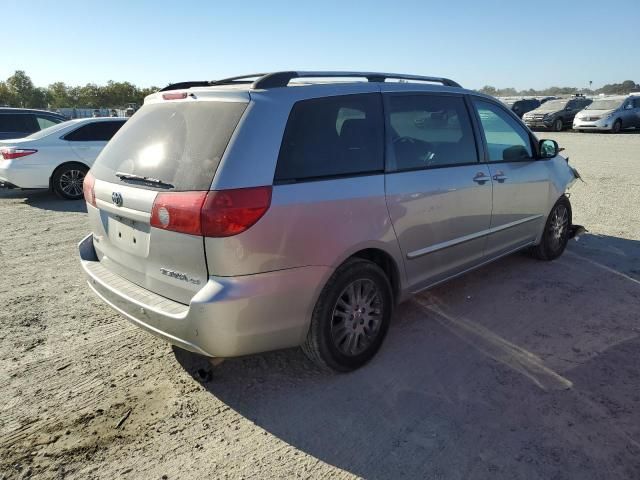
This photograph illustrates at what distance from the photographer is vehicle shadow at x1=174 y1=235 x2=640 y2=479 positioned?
8.38ft

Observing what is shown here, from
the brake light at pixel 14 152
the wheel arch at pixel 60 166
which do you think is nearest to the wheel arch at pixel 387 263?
the wheel arch at pixel 60 166

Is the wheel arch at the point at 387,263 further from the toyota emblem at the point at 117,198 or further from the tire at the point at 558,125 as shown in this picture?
→ the tire at the point at 558,125

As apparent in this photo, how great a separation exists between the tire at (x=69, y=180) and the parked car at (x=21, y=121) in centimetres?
376

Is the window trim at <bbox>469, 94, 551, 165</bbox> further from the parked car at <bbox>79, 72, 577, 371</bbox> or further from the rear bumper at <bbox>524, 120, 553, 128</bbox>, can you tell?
the rear bumper at <bbox>524, 120, 553, 128</bbox>

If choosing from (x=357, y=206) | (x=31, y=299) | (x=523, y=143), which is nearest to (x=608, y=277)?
Result: (x=523, y=143)

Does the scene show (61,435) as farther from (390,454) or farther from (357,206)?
(357,206)

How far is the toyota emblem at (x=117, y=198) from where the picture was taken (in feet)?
10.0

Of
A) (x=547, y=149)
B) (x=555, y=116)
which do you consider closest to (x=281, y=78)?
(x=547, y=149)

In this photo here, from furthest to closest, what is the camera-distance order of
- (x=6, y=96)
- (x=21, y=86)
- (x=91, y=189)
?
(x=21, y=86) → (x=6, y=96) → (x=91, y=189)

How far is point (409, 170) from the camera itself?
11.7ft

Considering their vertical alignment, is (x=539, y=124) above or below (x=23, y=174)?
below

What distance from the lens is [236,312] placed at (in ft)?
8.73

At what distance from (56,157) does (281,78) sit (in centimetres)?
809

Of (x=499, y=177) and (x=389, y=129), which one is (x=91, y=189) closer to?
(x=389, y=129)
